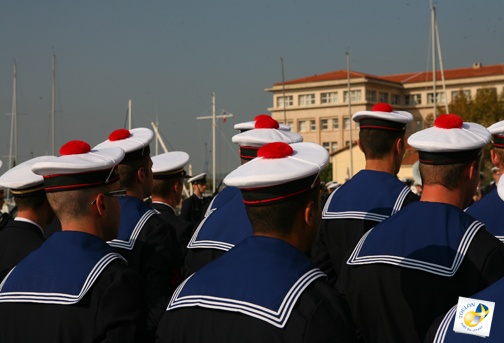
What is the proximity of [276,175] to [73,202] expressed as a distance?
4.06ft

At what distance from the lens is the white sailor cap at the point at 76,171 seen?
4.17 metres

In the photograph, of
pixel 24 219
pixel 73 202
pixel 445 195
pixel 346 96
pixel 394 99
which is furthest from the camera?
pixel 394 99

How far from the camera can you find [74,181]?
165 inches

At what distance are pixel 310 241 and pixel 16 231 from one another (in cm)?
292

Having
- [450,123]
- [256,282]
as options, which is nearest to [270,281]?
[256,282]

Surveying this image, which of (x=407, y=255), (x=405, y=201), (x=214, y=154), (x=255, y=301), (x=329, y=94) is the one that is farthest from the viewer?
(x=329, y=94)

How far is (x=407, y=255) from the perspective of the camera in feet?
13.5

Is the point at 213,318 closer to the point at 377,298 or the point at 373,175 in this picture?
the point at 377,298

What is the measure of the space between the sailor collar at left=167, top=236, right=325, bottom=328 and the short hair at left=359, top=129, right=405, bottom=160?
2538 mm

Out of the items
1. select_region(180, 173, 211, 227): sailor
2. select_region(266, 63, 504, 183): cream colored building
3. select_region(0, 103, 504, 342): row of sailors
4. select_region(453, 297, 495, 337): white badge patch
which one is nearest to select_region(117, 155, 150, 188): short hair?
select_region(0, 103, 504, 342): row of sailors

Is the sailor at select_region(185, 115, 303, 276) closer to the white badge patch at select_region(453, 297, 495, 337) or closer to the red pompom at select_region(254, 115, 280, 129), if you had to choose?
the red pompom at select_region(254, 115, 280, 129)

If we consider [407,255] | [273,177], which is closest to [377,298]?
[407,255]

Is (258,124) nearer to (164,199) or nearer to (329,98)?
(164,199)

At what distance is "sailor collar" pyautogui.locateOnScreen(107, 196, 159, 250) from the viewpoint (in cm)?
541
